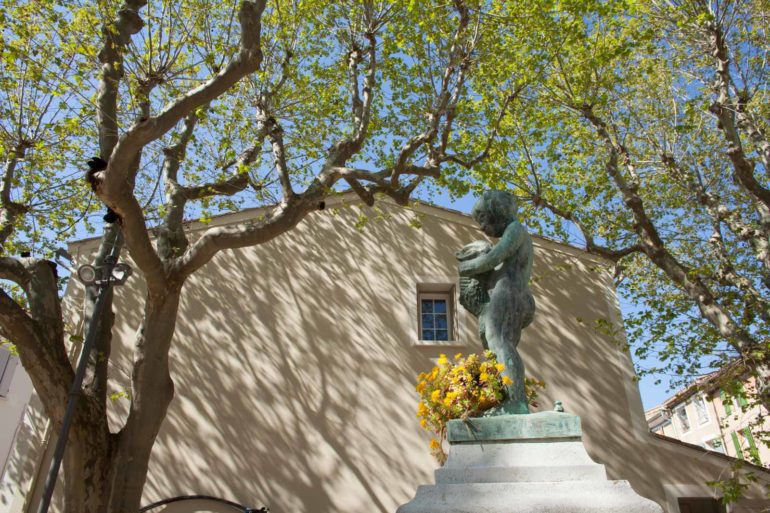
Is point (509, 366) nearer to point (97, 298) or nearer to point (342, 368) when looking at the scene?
point (97, 298)

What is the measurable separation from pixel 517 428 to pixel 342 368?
668 centimetres

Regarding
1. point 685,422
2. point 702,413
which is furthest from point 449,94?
point 685,422

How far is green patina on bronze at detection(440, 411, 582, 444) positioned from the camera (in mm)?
3398

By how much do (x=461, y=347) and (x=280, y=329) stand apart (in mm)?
3296

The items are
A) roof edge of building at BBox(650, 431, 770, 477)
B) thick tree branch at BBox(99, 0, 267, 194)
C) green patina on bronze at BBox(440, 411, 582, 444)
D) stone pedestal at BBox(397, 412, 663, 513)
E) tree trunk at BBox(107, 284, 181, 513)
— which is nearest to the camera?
stone pedestal at BBox(397, 412, 663, 513)

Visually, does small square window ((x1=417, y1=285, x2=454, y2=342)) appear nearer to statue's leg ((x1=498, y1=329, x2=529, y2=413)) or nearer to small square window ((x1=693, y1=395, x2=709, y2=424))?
statue's leg ((x1=498, y1=329, x2=529, y2=413))

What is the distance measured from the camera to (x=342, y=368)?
32.4 feet

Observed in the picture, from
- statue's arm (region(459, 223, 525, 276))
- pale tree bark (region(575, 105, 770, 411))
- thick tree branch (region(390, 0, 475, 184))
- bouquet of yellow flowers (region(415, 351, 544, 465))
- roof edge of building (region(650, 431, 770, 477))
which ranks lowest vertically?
bouquet of yellow flowers (region(415, 351, 544, 465))

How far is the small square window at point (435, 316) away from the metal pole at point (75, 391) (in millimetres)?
5632

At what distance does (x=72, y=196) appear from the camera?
8.85 meters

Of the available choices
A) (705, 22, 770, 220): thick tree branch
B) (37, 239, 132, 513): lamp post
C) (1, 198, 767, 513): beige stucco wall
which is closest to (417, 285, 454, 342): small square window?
(1, 198, 767, 513): beige stucco wall

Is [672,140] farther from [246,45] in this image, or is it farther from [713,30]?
[246,45]

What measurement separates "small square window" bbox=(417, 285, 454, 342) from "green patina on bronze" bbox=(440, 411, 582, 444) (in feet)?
22.1

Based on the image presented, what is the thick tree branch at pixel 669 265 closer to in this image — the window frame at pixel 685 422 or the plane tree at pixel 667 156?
the plane tree at pixel 667 156
